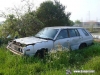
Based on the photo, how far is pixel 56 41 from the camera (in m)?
7.86

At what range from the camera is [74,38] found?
880cm

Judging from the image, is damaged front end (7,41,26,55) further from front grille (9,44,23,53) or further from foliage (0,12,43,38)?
foliage (0,12,43,38)

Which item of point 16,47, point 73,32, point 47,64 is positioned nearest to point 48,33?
point 73,32

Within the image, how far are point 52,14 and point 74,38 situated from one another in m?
7.39

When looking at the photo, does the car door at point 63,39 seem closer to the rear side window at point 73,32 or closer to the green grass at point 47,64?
the rear side window at point 73,32

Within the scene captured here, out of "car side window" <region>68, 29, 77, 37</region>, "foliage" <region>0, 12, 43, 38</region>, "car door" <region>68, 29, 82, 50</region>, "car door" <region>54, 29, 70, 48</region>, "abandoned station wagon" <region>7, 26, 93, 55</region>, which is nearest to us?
"abandoned station wagon" <region>7, 26, 93, 55</region>

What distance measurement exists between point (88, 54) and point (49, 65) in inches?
107

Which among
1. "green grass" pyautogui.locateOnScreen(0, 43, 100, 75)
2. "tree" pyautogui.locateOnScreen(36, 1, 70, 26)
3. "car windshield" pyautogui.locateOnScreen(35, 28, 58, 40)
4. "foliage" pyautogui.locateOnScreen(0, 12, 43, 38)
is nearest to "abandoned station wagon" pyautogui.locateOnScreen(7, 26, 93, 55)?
"car windshield" pyautogui.locateOnScreen(35, 28, 58, 40)

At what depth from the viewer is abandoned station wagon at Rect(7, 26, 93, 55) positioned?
6.94 m

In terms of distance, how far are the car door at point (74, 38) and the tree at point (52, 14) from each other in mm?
6404

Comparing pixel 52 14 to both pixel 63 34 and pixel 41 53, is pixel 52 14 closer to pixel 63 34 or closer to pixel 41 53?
pixel 63 34

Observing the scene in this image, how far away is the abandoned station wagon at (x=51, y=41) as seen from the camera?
A: 694 centimetres

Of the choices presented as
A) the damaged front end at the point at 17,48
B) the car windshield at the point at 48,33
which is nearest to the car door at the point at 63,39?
the car windshield at the point at 48,33

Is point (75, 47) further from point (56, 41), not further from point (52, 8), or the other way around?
point (52, 8)
